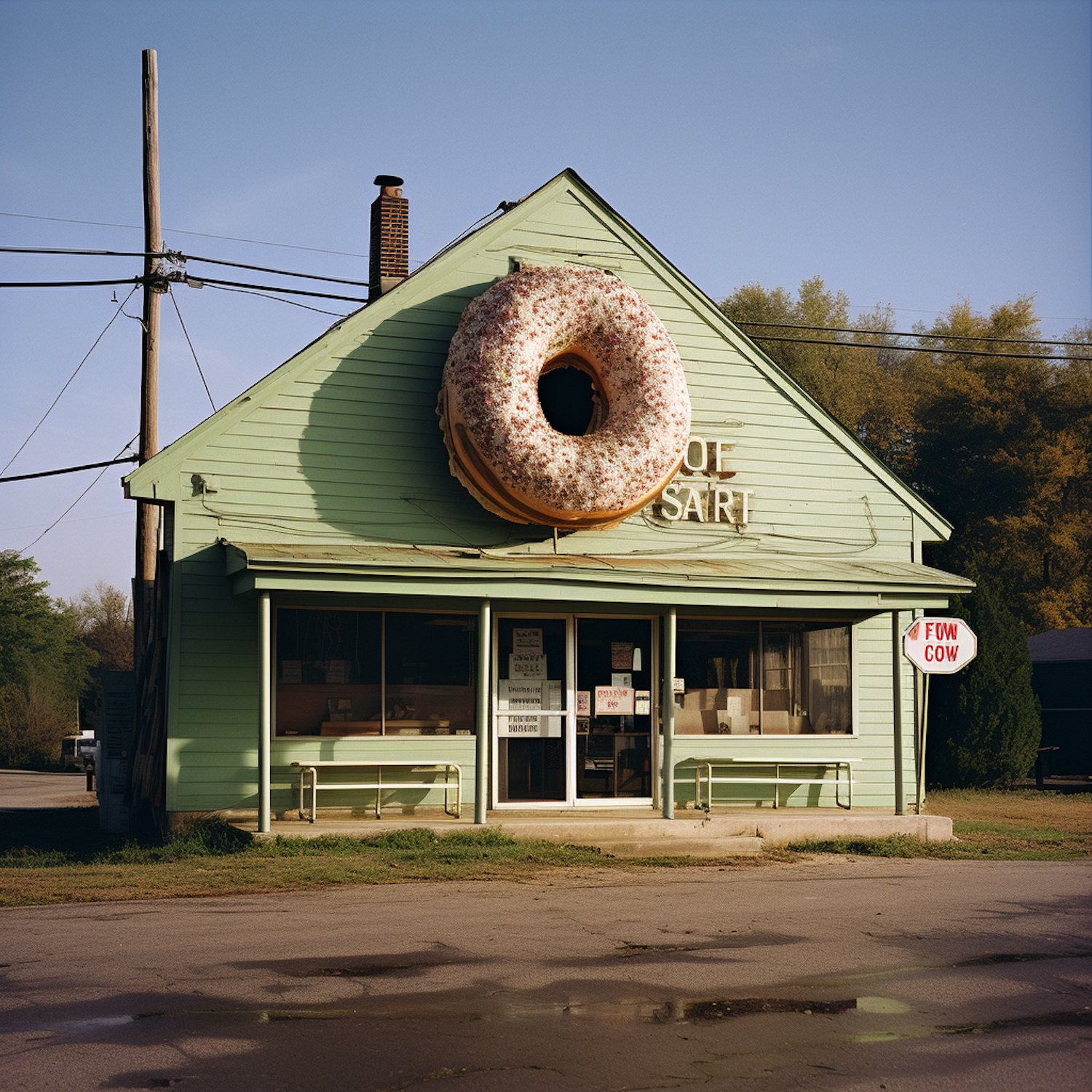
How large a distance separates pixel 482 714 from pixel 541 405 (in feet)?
13.5

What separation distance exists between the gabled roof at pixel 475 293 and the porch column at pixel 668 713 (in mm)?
4255

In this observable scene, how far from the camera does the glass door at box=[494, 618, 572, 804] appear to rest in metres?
14.4

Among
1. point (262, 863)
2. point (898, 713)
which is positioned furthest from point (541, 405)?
point (262, 863)

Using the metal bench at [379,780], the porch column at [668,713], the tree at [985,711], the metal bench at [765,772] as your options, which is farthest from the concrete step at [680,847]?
the tree at [985,711]

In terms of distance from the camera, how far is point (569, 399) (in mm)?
15031

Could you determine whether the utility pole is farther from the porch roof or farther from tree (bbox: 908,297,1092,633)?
tree (bbox: 908,297,1092,633)

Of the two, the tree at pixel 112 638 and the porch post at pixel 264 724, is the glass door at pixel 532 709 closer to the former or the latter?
the porch post at pixel 264 724

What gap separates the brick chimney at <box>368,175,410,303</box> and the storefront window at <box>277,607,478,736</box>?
16.3 ft

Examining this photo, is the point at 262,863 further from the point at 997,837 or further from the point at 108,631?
the point at 108,631

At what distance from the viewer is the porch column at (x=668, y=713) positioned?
13.6 meters

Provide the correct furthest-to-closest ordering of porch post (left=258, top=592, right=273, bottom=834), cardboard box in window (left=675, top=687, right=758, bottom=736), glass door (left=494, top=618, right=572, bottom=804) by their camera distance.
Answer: cardboard box in window (left=675, top=687, right=758, bottom=736)
glass door (left=494, top=618, right=572, bottom=804)
porch post (left=258, top=592, right=273, bottom=834)

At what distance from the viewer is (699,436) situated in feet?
51.8

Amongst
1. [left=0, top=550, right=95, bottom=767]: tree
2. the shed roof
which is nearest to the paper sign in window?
the shed roof

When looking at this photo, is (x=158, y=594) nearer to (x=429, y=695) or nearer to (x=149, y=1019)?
(x=429, y=695)
